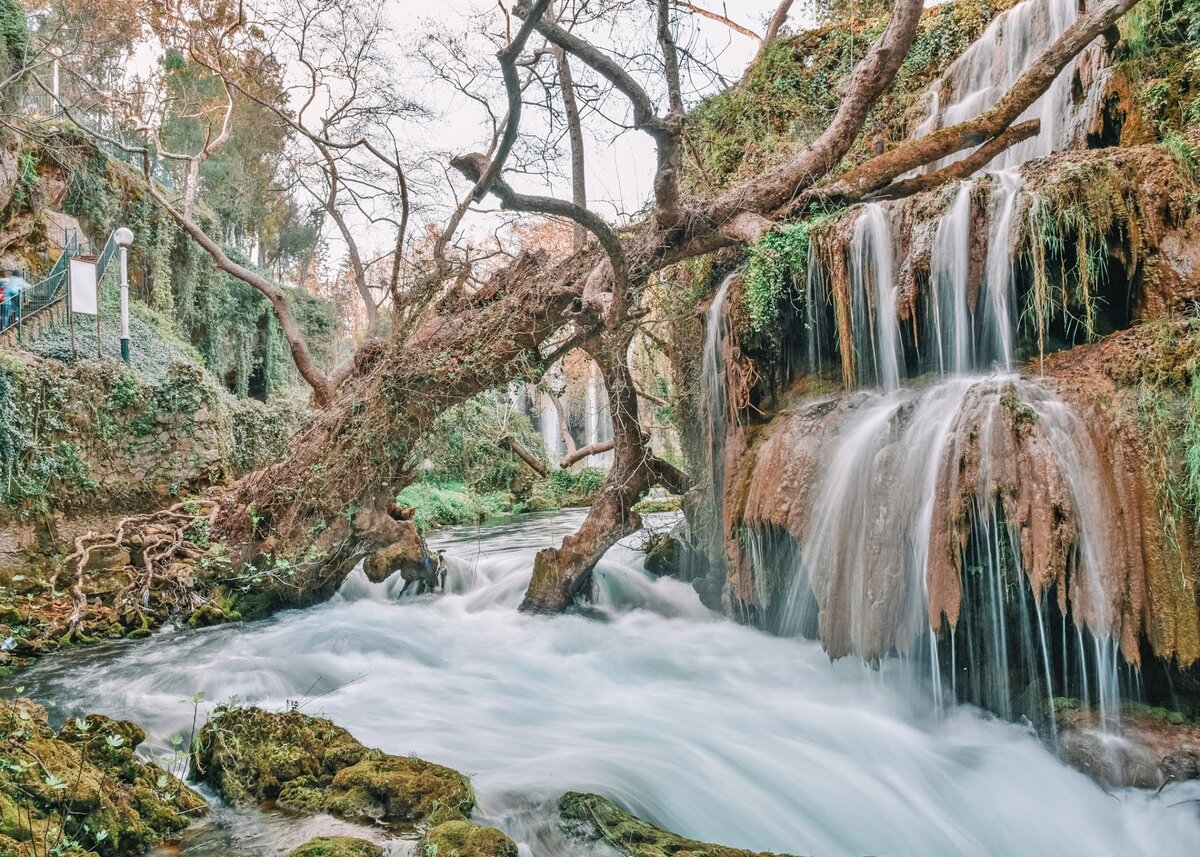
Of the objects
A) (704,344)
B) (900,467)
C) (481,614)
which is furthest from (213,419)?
(900,467)

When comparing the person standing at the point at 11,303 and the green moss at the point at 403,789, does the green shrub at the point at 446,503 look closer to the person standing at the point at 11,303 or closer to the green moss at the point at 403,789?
the person standing at the point at 11,303

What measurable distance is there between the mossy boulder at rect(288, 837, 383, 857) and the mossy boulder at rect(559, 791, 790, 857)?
0.28 metres

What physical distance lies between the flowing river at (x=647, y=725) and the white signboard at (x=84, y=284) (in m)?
6.18

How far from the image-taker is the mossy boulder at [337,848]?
274 centimetres

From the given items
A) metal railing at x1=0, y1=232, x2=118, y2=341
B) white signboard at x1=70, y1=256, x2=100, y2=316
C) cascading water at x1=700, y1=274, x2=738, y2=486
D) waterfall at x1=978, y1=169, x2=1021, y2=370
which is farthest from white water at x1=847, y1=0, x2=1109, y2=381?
metal railing at x1=0, y1=232, x2=118, y2=341

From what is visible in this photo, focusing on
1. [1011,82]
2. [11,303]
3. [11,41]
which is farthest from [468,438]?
[11,41]

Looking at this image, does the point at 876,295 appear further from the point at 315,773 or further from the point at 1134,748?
the point at 315,773

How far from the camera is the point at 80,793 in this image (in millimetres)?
2910

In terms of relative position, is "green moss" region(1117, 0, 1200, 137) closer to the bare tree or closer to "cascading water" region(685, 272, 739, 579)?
the bare tree

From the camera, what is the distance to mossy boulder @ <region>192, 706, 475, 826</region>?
133 inches

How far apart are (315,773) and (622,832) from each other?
5.29 ft

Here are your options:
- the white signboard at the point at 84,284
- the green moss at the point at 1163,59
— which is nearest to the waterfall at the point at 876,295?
the green moss at the point at 1163,59

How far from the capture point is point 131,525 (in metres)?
7.87

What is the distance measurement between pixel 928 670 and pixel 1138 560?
1800mm
